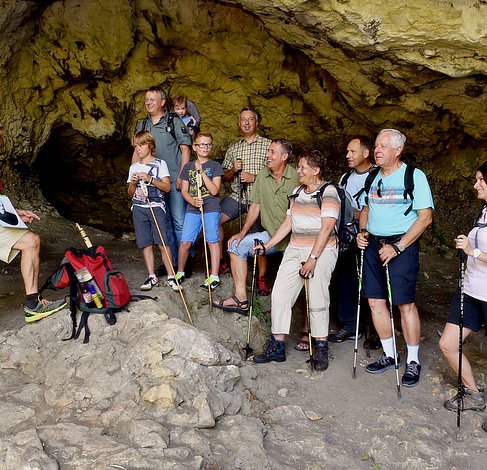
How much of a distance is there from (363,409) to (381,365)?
77cm

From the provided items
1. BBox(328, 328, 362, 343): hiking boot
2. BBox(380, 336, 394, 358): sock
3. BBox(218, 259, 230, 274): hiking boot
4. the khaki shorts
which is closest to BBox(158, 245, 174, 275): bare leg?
BBox(218, 259, 230, 274): hiking boot

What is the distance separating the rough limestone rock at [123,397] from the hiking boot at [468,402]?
1.94 metres

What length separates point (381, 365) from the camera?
6.11 metres

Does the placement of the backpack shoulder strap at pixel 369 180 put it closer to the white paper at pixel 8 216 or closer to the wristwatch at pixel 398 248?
the wristwatch at pixel 398 248

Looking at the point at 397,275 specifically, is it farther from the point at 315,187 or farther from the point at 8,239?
the point at 8,239

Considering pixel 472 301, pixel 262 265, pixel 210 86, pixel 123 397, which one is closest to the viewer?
pixel 123 397

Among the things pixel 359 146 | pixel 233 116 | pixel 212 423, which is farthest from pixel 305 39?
pixel 212 423

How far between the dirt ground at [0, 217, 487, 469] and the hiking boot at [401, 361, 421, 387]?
10cm


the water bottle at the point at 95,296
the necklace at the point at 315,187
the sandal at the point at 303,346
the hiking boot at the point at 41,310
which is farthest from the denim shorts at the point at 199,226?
the hiking boot at the point at 41,310

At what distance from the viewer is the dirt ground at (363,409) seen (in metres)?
4.85

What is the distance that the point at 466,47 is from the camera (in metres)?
6.36

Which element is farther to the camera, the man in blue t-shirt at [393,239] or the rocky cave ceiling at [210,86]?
the rocky cave ceiling at [210,86]

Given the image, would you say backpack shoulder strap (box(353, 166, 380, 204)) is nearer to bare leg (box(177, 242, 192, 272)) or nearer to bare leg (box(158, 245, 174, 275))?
bare leg (box(177, 242, 192, 272))

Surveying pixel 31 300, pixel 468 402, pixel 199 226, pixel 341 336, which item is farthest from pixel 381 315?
pixel 31 300
